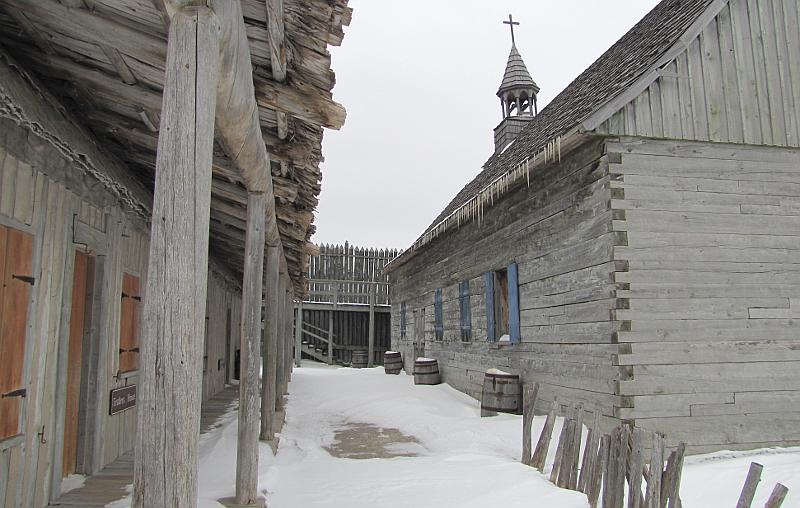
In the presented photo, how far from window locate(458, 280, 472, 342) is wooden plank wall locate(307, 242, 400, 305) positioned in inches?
430

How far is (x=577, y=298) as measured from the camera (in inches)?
296

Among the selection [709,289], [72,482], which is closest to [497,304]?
[709,289]

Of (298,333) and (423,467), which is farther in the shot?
(298,333)

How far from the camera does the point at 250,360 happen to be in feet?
16.7

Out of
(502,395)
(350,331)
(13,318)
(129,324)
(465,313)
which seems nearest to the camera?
(13,318)

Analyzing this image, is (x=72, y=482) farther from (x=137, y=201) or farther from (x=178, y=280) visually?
(x=178, y=280)

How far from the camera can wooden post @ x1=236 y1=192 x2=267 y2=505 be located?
15.1 ft

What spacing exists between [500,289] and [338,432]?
149 inches

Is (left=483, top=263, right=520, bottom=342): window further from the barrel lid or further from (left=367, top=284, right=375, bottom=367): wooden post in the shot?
(left=367, top=284, right=375, bottom=367): wooden post

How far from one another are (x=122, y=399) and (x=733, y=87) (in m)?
8.19

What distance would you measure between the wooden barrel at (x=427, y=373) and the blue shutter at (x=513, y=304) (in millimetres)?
4374

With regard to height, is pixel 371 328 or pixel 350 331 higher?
pixel 371 328

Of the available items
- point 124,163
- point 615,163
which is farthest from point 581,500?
point 124,163

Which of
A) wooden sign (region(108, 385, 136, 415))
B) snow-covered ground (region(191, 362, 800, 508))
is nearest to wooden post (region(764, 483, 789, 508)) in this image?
snow-covered ground (region(191, 362, 800, 508))
